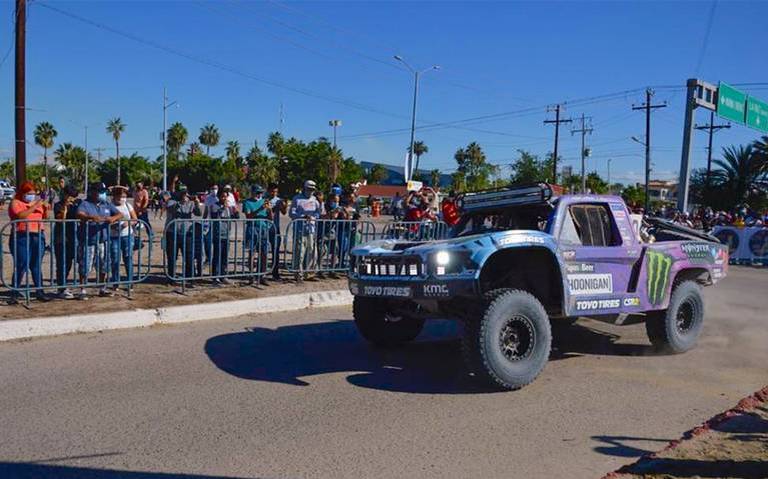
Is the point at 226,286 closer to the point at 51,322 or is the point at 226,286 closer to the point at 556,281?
the point at 51,322

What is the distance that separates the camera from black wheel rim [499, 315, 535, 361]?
635 centimetres

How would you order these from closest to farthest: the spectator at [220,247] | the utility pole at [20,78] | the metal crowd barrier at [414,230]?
the spectator at [220,247], the metal crowd barrier at [414,230], the utility pole at [20,78]

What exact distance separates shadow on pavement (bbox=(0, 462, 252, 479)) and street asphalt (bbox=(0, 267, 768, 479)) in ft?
0.04

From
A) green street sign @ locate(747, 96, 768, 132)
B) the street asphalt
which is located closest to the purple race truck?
the street asphalt

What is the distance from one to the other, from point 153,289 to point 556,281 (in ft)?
20.4

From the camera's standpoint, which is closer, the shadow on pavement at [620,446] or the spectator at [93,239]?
the shadow on pavement at [620,446]

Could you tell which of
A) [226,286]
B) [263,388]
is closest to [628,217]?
[263,388]

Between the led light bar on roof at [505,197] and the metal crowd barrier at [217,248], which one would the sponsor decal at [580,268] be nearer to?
the led light bar on roof at [505,197]

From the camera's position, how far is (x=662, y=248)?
25.7 ft

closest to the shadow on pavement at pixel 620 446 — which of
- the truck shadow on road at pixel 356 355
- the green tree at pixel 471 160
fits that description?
the truck shadow on road at pixel 356 355

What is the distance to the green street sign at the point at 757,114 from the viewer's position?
82.0 feet

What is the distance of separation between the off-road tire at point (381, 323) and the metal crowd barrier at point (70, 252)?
3836mm

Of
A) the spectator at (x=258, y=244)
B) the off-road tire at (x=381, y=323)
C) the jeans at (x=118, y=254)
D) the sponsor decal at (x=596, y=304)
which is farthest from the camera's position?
the spectator at (x=258, y=244)

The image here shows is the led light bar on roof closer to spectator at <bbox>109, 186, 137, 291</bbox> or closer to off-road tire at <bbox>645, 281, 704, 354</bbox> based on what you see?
off-road tire at <bbox>645, 281, 704, 354</bbox>
